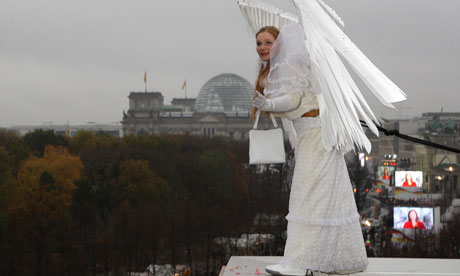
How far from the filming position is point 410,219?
37594mm

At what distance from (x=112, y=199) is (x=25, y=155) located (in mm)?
9355

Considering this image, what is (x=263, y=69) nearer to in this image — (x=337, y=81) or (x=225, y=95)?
(x=337, y=81)

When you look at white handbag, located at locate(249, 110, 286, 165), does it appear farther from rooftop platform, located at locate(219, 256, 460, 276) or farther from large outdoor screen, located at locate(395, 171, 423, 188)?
large outdoor screen, located at locate(395, 171, 423, 188)

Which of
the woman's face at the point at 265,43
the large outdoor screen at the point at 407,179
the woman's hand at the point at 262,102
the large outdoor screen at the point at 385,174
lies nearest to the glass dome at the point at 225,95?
the large outdoor screen at the point at 385,174

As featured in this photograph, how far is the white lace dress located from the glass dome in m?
134

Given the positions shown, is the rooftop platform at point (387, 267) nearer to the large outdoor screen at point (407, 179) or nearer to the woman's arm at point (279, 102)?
the woman's arm at point (279, 102)

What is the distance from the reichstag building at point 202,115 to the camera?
13075cm

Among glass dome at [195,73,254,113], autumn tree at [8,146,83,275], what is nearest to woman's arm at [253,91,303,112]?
autumn tree at [8,146,83,275]

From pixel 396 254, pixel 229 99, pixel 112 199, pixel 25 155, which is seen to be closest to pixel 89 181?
pixel 112 199

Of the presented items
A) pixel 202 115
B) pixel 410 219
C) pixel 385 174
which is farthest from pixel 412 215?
pixel 202 115

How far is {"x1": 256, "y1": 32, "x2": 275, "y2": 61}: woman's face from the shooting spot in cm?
681

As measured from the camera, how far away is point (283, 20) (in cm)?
716

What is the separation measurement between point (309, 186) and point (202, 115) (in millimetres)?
124229

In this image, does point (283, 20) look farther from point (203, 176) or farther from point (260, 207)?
point (203, 176)
